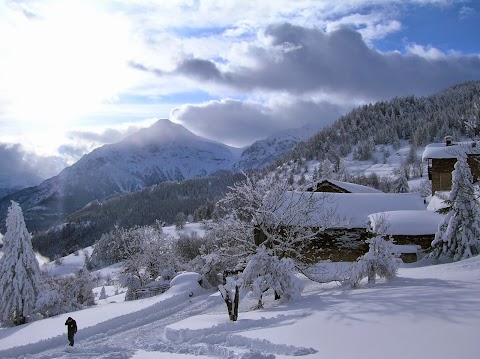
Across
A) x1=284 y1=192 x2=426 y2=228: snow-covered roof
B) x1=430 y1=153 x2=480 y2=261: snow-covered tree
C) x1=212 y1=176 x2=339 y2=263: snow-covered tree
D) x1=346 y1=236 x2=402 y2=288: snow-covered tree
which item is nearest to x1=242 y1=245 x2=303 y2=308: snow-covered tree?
x1=212 y1=176 x2=339 y2=263: snow-covered tree

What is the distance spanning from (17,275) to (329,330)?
2971cm

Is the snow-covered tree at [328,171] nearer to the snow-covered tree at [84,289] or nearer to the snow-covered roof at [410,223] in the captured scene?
the snow-covered roof at [410,223]

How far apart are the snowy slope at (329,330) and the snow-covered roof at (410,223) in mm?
7547

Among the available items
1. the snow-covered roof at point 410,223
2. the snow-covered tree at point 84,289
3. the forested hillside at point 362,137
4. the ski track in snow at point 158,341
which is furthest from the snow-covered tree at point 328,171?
the ski track in snow at point 158,341

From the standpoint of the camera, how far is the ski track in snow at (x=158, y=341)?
1220 centimetres

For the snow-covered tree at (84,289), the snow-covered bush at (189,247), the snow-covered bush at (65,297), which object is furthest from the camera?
the snow-covered bush at (189,247)

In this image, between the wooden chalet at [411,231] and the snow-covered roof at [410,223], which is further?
the snow-covered roof at [410,223]

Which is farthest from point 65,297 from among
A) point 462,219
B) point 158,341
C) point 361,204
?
point 462,219

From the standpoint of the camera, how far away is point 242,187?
22.4 metres

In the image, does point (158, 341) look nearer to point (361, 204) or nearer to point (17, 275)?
point (17, 275)

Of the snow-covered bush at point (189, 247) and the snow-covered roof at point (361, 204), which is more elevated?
the snow-covered roof at point (361, 204)

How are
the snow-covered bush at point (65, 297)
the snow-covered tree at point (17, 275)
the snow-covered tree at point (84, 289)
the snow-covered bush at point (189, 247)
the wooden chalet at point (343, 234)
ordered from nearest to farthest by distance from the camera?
the wooden chalet at point (343, 234) < the snow-covered bush at point (65, 297) < the snow-covered tree at point (17, 275) < the snow-covered tree at point (84, 289) < the snow-covered bush at point (189, 247)

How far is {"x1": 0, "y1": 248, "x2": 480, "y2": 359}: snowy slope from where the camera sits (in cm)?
1034

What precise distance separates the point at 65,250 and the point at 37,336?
546 ft
